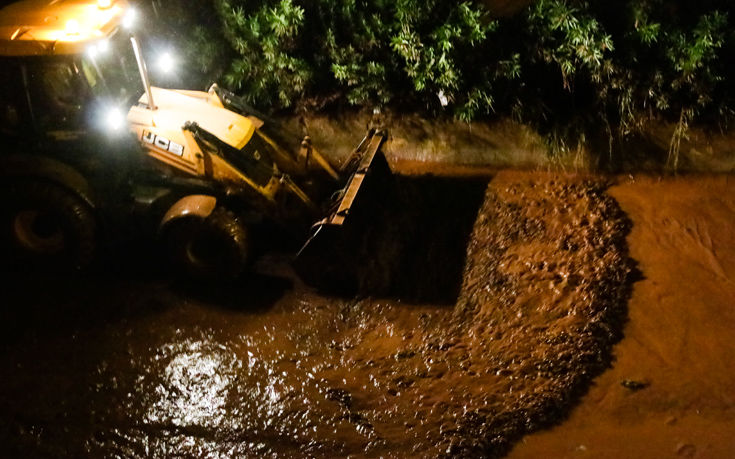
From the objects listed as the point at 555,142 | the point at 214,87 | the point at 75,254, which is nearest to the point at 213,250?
the point at 75,254

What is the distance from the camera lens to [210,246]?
6094mm

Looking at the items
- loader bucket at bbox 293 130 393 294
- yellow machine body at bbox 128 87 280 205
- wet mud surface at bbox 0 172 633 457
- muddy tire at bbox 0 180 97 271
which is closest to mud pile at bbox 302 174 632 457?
wet mud surface at bbox 0 172 633 457

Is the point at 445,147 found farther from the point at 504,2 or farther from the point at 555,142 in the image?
the point at 504,2

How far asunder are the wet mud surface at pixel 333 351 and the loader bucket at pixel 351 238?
0.19 metres

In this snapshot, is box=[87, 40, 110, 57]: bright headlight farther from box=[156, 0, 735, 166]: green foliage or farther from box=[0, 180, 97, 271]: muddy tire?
box=[156, 0, 735, 166]: green foliage

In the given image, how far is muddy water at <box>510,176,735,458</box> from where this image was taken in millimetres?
4207

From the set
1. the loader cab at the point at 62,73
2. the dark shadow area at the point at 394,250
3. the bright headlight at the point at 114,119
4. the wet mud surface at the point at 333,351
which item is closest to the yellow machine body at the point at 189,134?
the bright headlight at the point at 114,119

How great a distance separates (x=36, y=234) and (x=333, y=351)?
353 cm

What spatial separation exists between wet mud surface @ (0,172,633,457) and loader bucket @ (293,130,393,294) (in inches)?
7.5

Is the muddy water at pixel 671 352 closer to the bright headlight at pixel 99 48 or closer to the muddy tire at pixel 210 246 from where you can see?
the muddy tire at pixel 210 246

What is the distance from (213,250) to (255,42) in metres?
3.44

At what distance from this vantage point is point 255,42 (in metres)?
8.14

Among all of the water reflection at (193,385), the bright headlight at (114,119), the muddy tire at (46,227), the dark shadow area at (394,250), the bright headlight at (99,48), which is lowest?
the water reflection at (193,385)

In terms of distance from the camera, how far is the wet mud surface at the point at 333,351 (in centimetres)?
459
